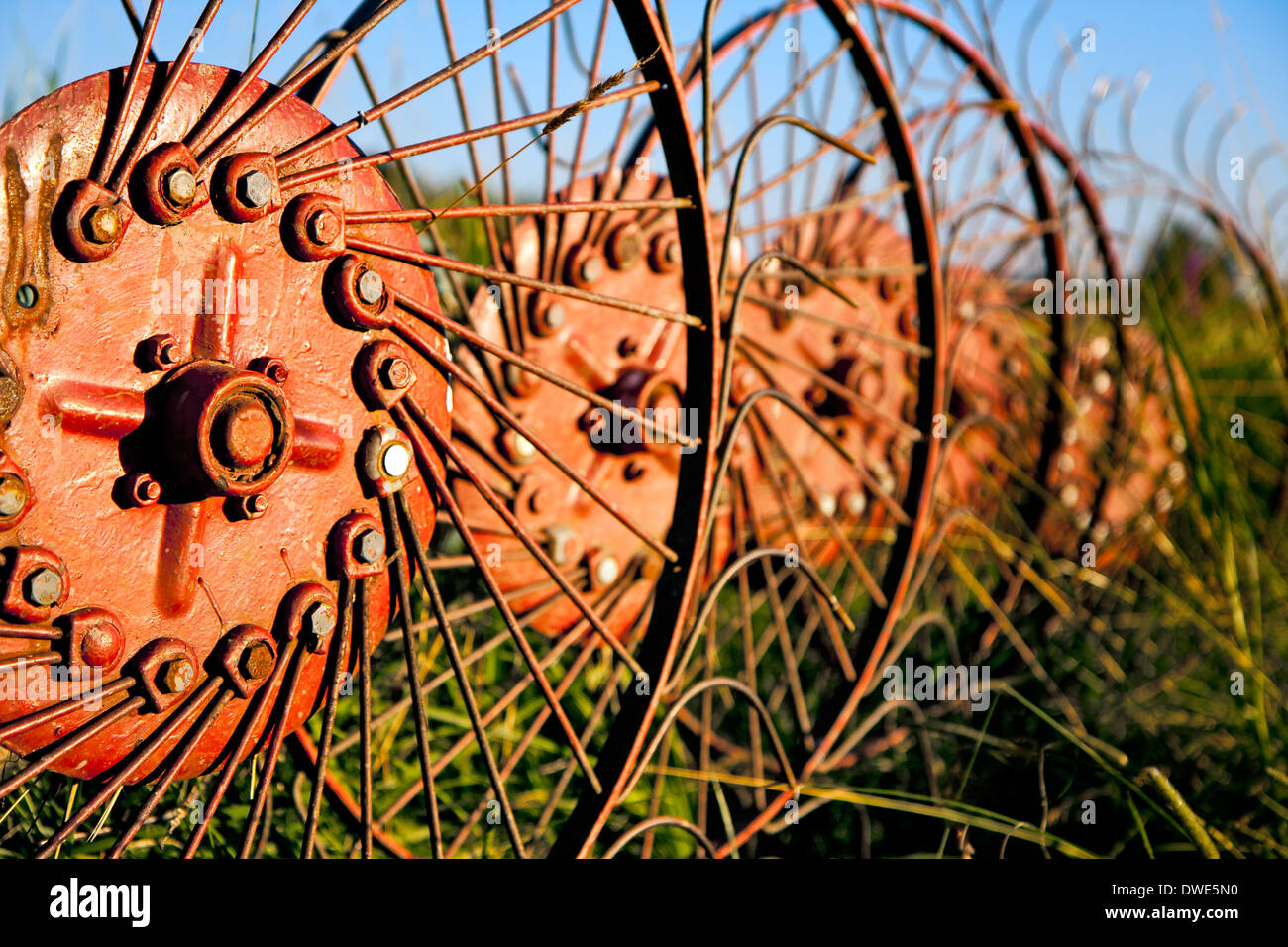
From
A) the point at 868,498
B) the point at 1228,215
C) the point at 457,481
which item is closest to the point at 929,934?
the point at 457,481

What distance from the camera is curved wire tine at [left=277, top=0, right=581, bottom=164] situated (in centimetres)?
108

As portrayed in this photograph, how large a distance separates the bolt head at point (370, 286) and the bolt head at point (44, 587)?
42 centimetres

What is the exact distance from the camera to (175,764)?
108cm

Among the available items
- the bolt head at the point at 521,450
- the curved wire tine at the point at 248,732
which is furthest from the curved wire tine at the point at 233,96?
the bolt head at the point at 521,450

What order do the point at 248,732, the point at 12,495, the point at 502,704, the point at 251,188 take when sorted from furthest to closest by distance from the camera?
the point at 502,704, the point at 248,732, the point at 251,188, the point at 12,495

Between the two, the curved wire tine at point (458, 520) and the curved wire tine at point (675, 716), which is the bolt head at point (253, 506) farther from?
the curved wire tine at point (675, 716)

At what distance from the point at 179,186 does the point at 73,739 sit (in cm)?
55

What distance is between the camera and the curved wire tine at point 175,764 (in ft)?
3.43

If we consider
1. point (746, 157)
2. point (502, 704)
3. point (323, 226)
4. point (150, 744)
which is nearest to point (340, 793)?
point (502, 704)

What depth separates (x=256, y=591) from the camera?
3.70 feet

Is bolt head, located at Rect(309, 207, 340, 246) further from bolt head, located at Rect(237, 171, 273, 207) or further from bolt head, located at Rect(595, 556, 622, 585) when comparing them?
bolt head, located at Rect(595, 556, 622, 585)

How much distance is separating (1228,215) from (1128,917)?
97.9 inches

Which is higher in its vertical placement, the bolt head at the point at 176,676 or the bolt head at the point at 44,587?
the bolt head at the point at 44,587

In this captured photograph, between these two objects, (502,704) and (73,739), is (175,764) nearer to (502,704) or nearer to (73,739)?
(73,739)
